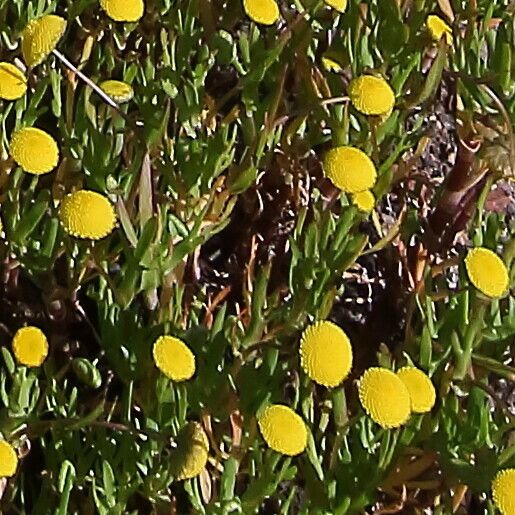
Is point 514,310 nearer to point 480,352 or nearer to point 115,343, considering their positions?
point 480,352

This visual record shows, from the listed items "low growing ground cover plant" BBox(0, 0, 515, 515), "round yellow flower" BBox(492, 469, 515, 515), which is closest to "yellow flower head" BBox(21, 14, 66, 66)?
"low growing ground cover plant" BBox(0, 0, 515, 515)

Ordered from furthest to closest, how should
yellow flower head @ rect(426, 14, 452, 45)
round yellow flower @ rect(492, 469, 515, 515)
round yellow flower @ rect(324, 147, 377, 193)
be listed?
1. yellow flower head @ rect(426, 14, 452, 45)
2. round yellow flower @ rect(324, 147, 377, 193)
3. round yellow flower @ rect(492, 469, 515, 515)

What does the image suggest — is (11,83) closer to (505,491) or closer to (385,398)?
(385,398)

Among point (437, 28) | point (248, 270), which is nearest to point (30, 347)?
point (248, 270)

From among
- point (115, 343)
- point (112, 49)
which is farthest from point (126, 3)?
point (115, 343)

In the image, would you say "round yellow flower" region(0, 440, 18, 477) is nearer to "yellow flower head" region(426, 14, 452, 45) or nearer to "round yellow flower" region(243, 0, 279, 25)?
"round yellow flower" region(243, 0, 279, 25)

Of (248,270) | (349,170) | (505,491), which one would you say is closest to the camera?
(505,491)
